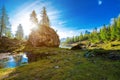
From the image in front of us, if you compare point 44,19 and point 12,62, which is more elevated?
point 44,19

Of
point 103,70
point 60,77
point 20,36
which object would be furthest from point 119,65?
point 20,36

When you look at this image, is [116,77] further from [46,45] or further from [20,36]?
[20,36]

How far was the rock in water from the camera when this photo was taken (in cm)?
5567

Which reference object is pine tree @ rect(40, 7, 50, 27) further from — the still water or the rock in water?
the still water

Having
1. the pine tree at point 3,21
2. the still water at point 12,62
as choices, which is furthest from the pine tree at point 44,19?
the still water at point 12,62

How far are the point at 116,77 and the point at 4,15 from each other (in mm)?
77979

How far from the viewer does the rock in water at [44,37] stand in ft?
183

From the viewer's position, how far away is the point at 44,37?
55406 mm

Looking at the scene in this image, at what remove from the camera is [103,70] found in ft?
55.9

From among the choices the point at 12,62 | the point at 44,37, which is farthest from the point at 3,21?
the point at 12,62

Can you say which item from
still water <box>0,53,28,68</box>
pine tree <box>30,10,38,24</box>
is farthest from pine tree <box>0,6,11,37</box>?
still water <box>0,53,28,68</box>

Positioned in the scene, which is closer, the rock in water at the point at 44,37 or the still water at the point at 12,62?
the still water at the point at 12,62

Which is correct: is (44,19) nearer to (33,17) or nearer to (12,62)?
(33,17)

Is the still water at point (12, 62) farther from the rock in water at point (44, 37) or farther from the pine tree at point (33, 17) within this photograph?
the pine tree at point (33, 17)
